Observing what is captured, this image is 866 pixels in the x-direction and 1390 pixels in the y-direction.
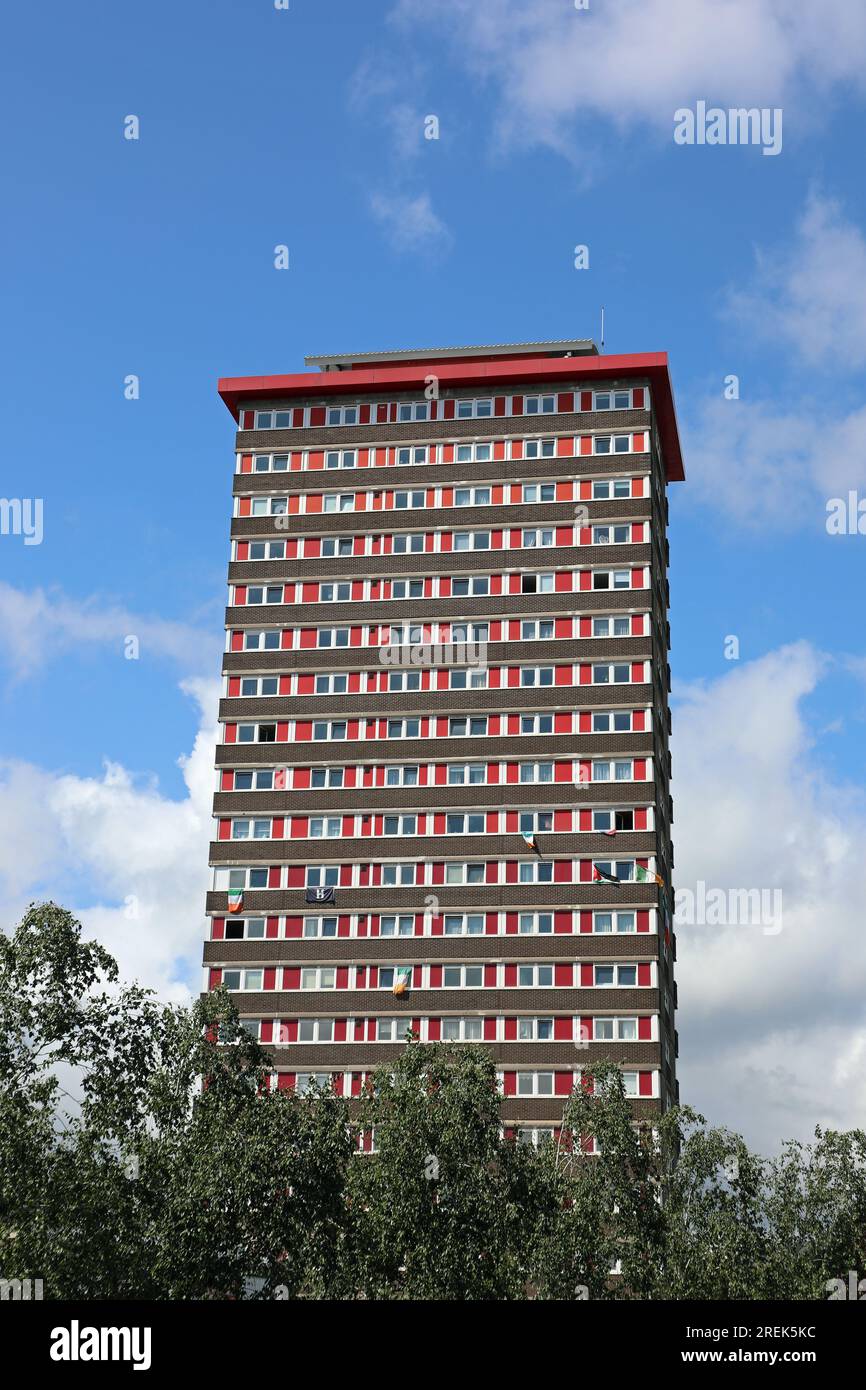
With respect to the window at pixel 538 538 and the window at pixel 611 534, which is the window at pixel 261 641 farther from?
the window at pixel 611 534

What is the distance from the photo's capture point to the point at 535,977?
107875mm

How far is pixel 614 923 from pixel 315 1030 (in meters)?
21.3

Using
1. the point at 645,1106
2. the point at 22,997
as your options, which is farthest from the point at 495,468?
the point at 22,997

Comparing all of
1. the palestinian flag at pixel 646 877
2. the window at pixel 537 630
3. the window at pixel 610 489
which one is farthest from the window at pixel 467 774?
the window at pixel 610 489

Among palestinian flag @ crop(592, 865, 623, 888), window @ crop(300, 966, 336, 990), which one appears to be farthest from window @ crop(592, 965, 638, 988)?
window @ crop(300, 966, 336, 990)

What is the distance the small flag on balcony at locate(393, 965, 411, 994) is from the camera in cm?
10844

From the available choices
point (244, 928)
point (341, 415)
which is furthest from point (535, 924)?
point (341, 415)

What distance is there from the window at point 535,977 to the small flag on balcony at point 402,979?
294 inches

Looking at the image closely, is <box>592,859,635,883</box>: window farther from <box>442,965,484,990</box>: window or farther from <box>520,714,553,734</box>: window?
<box>442,965,484,990</box>: window

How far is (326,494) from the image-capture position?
403 feet

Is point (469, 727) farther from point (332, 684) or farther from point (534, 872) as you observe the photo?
point (534, 872)
